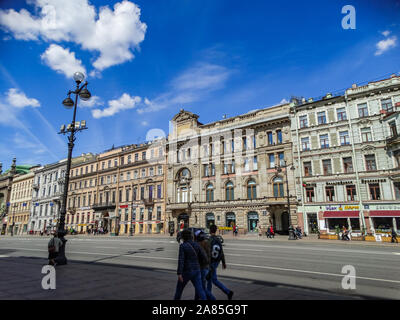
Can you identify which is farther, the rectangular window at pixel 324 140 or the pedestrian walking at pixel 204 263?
the rectangular window at pixel 324 140

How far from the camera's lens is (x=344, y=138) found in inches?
1284

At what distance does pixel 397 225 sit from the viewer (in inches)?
1099

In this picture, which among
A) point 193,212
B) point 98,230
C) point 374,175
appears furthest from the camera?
point 98,230

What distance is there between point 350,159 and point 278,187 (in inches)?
366

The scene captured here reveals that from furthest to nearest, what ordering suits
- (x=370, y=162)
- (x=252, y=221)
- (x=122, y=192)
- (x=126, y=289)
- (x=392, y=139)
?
(x=122, y=192) < (x=252, y=221) < (x=370, y=162) < (x=392, y=139) < (x=126, y=289)

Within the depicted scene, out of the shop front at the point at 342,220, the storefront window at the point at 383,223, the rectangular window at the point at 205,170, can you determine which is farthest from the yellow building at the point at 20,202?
the storefront window at the point at 383,223

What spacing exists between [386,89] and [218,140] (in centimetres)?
2252

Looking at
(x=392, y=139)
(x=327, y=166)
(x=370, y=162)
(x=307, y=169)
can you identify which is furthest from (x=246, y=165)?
(x=392, y=139)

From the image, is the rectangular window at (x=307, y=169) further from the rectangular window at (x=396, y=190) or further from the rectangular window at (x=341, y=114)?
the rectangular window at (x=396, y=190)

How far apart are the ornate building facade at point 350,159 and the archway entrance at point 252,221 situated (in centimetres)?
618

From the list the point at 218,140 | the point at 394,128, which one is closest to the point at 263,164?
the point at 218,140

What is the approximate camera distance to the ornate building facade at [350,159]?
2911 centimetres

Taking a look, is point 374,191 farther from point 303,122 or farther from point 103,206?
point 103,206
